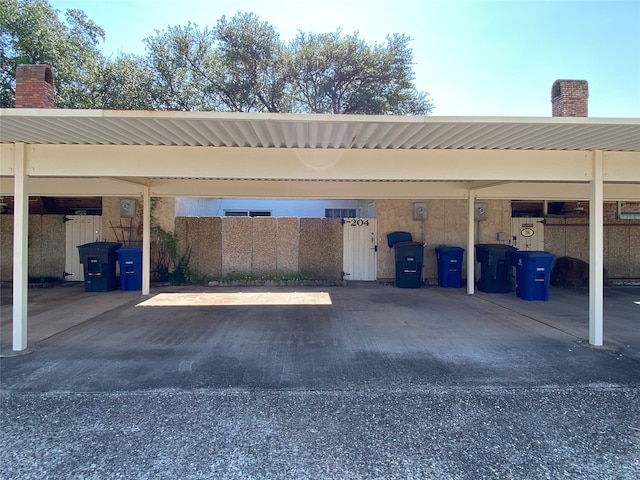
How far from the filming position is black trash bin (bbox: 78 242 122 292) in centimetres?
928

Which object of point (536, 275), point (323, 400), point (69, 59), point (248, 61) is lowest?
point (323, 400)

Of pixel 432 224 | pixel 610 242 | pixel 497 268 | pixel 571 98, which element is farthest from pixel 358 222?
pixel 610 242

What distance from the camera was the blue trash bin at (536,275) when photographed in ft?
26.9

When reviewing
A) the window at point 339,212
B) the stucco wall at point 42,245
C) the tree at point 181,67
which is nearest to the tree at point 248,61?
the tree at point 181,67

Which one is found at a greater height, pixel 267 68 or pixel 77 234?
pixel 267 68

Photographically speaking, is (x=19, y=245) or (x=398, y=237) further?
(x=398, y=237)

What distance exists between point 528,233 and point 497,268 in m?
2.36

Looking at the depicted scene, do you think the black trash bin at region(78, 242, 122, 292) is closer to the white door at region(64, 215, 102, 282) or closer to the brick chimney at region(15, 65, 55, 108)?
the white door at region(64, 215, 102, 282)

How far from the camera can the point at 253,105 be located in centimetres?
1653

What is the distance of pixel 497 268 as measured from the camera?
30.4 ft

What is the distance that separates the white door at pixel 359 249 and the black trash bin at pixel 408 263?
0.94 metres

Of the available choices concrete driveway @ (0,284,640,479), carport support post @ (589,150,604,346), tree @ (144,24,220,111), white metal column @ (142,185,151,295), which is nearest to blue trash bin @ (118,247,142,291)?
white metal column @ (142,185,151,295)

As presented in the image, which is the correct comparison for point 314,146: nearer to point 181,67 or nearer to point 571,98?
point 571,98

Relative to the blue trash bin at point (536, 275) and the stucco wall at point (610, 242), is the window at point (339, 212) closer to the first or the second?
the stucco wall at point (610, 242)
